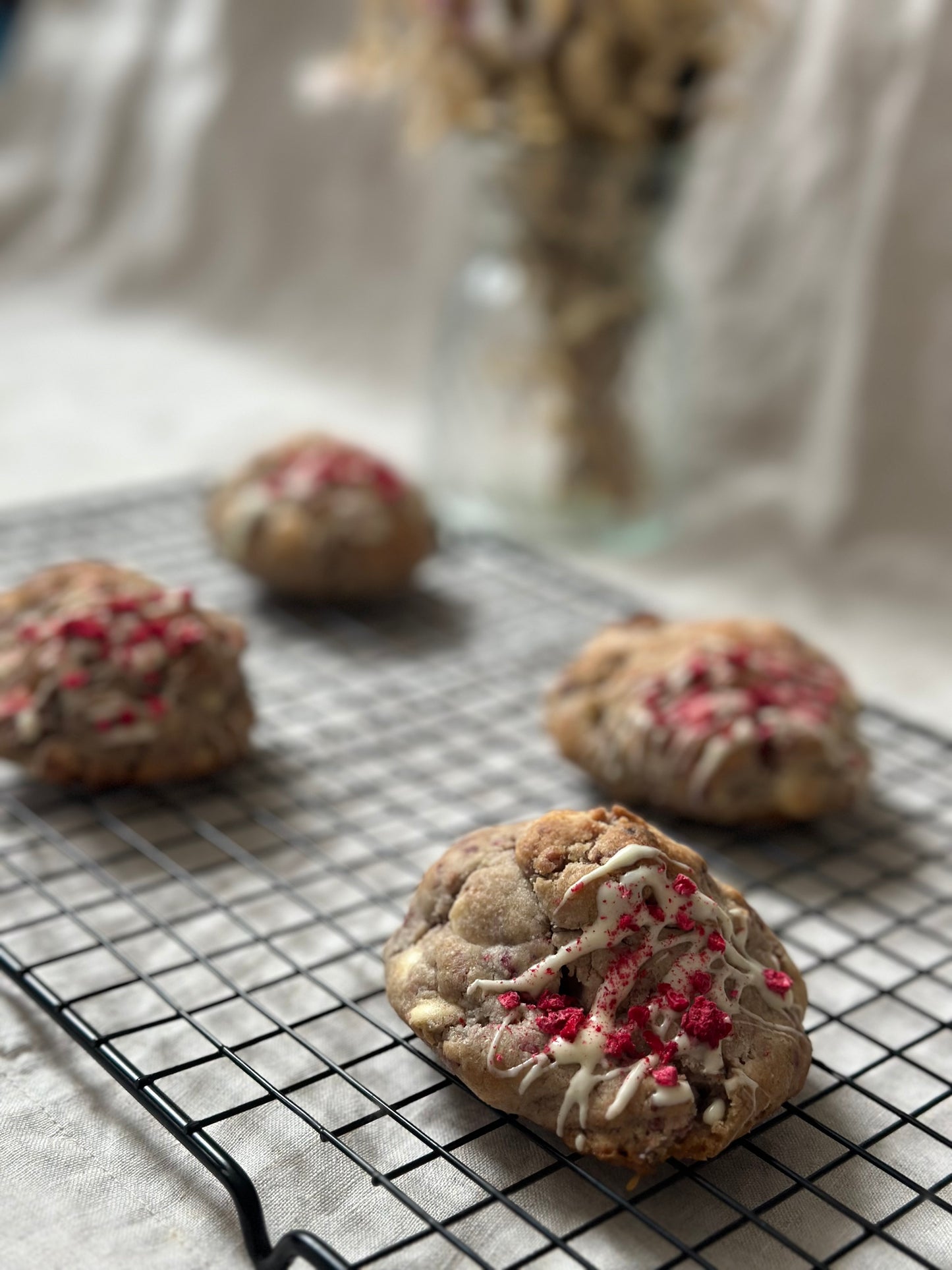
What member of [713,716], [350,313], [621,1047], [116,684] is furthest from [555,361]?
[621,1047]

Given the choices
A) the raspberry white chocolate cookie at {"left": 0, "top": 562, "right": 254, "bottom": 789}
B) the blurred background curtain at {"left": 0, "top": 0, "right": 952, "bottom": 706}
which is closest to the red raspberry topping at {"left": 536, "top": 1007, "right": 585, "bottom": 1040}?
the raspberry white chocolate cookie at {"left": 0, "top": 562, "right": 254, "bottom": 789}

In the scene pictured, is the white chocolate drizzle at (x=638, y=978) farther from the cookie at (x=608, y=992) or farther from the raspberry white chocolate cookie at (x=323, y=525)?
the raspberry white chocolate cookie at (x=323, y=525)

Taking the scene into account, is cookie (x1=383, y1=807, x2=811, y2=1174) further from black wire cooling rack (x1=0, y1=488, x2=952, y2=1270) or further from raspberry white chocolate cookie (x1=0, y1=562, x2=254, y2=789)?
raspberry white chocolate cookie (x1=0, y1=562, x2=254, y2=789)

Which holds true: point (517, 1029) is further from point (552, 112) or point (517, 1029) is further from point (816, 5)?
point (816, 5)

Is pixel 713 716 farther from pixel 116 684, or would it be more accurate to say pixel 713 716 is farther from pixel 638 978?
pixel 116 684

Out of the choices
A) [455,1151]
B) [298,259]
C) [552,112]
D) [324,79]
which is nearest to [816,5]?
[552,112]

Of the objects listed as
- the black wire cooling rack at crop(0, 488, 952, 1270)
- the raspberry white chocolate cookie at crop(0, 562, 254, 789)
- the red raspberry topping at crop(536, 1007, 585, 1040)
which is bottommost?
the black wire cooling rack at crop(0, 488, 952, 1270)
